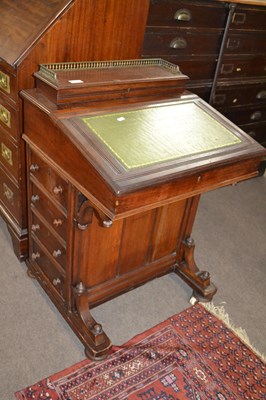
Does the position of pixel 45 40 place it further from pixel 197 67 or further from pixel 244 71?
pixel 244 71

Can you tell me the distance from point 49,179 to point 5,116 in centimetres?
43

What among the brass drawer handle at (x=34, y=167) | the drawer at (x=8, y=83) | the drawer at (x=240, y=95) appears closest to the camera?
the drawer at (x=8, y=83)

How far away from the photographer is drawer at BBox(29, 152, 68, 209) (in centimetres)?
165

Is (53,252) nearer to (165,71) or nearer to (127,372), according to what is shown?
(127,372)

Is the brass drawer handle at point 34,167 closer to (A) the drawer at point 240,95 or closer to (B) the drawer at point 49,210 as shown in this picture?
(B) the drawer at point 49,210

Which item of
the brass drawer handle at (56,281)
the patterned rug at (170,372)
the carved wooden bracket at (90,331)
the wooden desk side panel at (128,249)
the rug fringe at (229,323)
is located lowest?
the patterned rug at (170,372)

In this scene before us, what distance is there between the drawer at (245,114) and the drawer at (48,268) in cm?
171

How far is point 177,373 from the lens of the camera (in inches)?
71.9

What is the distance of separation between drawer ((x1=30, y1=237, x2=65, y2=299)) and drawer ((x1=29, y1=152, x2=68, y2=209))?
38 cm

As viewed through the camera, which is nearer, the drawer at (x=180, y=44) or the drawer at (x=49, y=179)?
the drawer at (x=49, y=179)

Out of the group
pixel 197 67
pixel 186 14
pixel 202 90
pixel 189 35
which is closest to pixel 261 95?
pixel 202 90

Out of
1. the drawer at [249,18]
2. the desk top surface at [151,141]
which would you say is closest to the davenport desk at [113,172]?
the desk top surface at [151,141]

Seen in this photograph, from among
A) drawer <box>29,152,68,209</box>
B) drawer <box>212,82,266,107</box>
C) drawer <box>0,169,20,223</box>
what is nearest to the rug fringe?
drawer <box>29,152,68,209</box>

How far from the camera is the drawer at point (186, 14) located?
210cm
